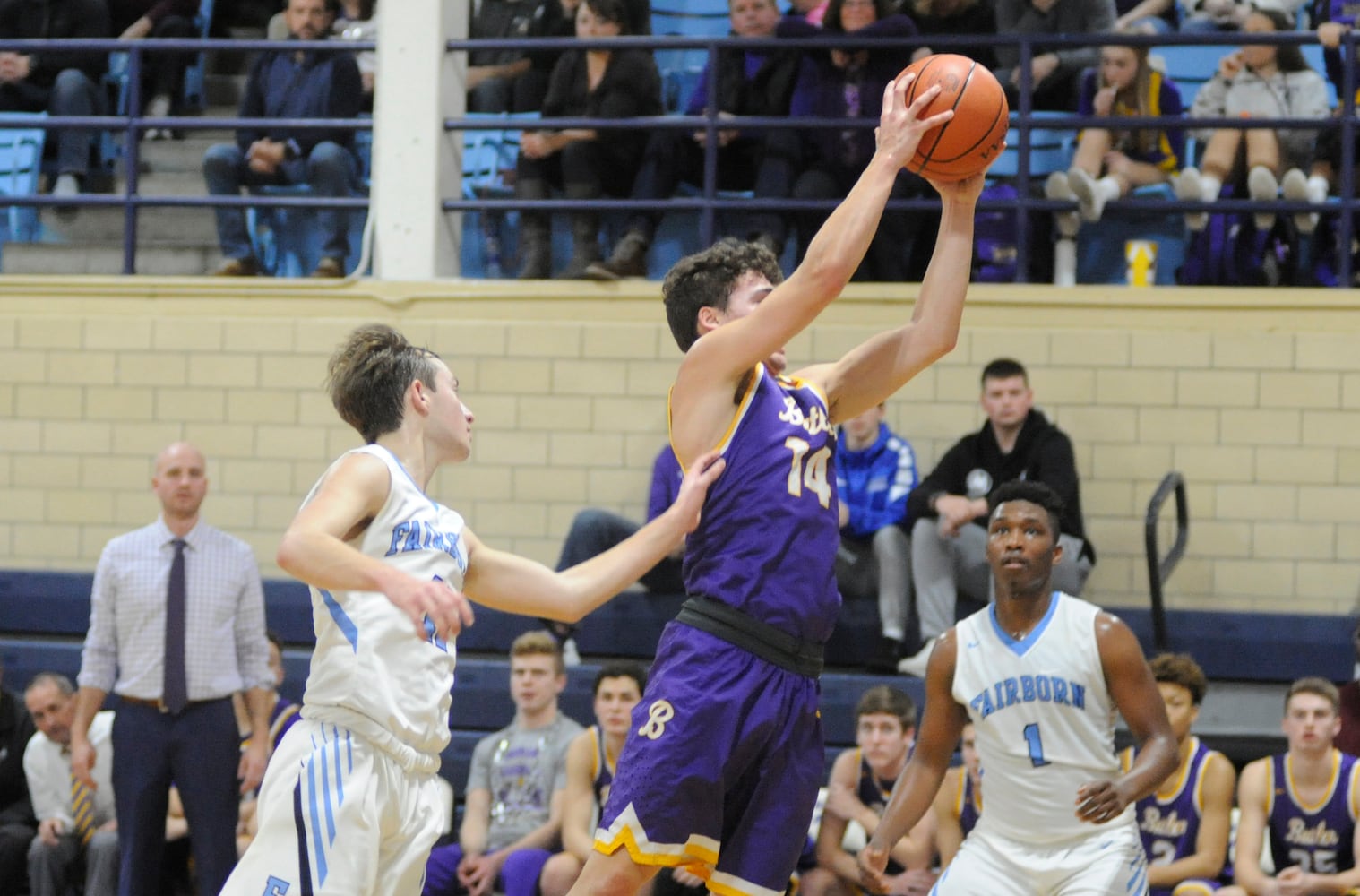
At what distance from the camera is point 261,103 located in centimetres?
1041

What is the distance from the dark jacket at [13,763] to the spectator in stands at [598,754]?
8.49ft

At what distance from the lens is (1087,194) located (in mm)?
9008

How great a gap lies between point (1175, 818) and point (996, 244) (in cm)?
358

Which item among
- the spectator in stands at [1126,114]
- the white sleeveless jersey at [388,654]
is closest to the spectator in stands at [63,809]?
the white sleeveless jersey at [388,654]

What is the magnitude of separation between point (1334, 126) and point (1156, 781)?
4895 millimetres

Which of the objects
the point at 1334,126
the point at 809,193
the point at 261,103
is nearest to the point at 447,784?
the point at 809,193

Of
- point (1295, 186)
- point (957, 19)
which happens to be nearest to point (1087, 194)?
point (1295, 186)

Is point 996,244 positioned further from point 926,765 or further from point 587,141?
point 926,765

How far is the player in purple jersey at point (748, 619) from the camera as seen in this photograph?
412 centimetres

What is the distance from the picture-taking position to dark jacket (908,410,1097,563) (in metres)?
8.44

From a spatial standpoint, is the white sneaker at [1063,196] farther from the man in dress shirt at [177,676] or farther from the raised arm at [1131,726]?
the man in dress shirt at [177,676]

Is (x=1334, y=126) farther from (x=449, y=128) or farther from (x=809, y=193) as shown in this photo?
(x=449, y=128)

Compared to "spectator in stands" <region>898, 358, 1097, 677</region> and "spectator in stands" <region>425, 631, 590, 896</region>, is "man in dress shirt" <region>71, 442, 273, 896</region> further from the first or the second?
"spectator in stands" <region>898, 358, 1097, 677</region>

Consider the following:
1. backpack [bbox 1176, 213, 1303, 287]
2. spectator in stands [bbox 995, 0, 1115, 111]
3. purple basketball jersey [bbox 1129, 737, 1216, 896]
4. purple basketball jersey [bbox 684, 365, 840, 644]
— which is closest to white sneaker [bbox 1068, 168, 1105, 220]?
backpack [bbox 1176, 213, 1303, 287]
